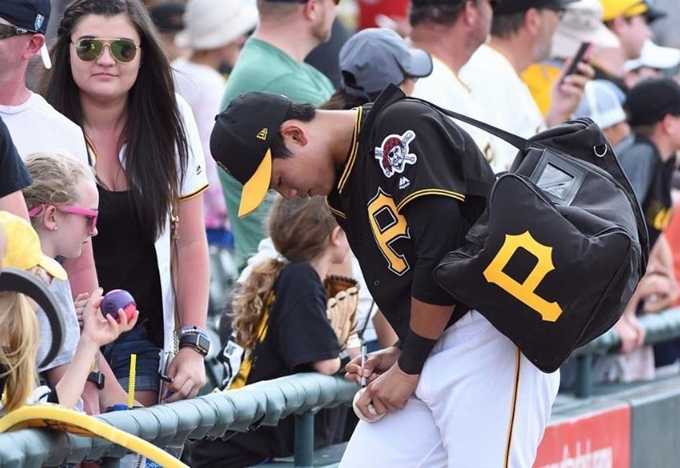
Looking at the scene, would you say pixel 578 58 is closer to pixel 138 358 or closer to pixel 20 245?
pixel 138 358

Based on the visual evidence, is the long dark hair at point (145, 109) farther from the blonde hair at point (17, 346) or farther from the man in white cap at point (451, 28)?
the man in white cap at point (451, 28)

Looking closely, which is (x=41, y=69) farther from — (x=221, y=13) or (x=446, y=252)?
(x=221, y=13)

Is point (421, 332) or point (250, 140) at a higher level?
point (250, 140)

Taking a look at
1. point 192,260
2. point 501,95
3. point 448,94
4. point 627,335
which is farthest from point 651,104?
point 192,260

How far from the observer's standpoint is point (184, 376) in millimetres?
4316

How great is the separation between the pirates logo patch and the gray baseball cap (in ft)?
5.26

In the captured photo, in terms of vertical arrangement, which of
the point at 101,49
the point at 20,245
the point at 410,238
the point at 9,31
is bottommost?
the point at 410,238

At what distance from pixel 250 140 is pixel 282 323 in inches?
44.8

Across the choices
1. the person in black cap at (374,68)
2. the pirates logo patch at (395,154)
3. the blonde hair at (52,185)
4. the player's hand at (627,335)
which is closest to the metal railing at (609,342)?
the player's hand at (627,335)

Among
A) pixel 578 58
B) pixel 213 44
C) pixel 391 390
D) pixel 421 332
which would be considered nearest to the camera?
pixel 421 332

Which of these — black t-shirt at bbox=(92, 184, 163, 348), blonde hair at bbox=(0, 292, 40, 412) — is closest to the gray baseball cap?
black t-shirt at bbox=(92, 184, 163, 348)

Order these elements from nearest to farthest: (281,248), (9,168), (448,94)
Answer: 1. (9,168)
2. (281,248)
3. (448,94)

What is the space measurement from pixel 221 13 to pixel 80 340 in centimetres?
502

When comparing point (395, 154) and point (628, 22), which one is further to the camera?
point (628, 22)
